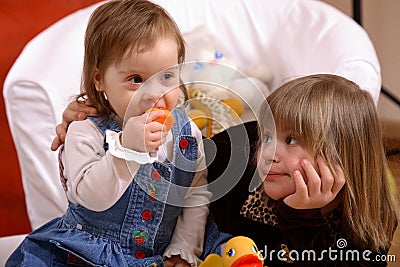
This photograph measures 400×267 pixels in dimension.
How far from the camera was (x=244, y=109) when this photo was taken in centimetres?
92

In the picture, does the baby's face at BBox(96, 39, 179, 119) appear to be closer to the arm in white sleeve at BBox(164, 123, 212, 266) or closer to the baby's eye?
the baby's eye

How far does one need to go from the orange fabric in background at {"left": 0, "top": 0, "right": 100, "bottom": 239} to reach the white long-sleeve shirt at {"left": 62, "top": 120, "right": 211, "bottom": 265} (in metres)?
0.68

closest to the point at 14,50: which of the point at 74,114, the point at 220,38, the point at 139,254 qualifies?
the point at 220,38

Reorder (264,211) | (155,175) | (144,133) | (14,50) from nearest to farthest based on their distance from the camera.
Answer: (144,133)
(155,175)
(264,211)
(14,50)

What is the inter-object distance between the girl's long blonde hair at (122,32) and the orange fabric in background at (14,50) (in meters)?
0.74

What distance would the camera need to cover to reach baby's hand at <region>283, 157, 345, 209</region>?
0.79 metres

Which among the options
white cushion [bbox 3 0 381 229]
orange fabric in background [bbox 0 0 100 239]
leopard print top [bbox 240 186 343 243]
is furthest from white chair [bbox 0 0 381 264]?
leopard print top [bbox 240 186 343 243]

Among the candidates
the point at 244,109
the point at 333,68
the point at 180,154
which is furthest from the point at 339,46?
the point at 180,154

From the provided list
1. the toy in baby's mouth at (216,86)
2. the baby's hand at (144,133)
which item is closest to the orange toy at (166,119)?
the baby's hand at (144,133)

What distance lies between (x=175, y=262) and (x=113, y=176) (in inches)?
7.2

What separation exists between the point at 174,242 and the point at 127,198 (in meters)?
0.10

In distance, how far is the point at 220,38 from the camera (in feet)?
5.39

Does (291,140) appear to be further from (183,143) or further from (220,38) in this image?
(220,38)

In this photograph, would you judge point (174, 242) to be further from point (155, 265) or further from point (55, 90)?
point (55, 90)
